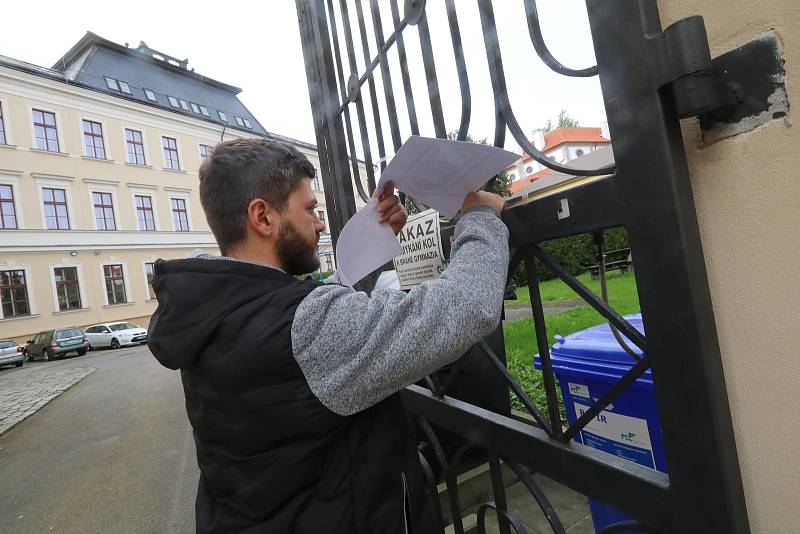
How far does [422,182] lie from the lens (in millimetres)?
1071

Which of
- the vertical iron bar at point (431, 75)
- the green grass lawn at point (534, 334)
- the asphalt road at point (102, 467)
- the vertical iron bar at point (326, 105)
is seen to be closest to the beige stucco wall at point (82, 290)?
the asphalt road at point (102, 467)

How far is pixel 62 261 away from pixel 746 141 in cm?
2596

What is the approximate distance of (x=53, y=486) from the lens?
15.3 feet

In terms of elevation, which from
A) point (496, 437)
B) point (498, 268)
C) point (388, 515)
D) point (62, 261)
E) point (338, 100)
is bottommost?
point (388, 515)

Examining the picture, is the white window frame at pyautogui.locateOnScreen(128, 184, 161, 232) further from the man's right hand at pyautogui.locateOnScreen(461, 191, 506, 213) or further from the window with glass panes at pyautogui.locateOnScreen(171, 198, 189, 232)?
the man's right hand at pyautogui.locateOnScreen(461, 191, 506, 213)

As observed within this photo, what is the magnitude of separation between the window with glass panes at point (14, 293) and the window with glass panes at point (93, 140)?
6.58m

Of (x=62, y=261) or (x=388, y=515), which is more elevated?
(x=62, y=261)

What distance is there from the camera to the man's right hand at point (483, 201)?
1121 mm

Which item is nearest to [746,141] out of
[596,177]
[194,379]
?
[596,177]

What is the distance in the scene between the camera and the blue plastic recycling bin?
1342 mm

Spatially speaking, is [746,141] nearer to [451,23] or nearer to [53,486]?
[451,23]

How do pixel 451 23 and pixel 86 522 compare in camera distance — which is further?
pixel 86 522

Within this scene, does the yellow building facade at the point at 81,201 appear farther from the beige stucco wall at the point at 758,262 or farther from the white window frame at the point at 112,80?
the beige stucco wall at the point at 758,262

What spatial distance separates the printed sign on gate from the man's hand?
6.1 inches
